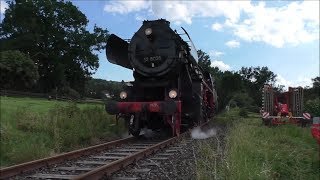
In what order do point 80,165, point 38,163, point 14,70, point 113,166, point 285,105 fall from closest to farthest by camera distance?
point 113,166 < point 38,163 < point 80,165 < point 285,105 < point 14,70

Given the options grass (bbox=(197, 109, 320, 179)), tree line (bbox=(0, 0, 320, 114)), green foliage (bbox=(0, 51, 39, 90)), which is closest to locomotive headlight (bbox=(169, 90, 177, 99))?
grass (bbox=(197, 109, 320, 179))

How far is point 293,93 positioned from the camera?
24.1 m

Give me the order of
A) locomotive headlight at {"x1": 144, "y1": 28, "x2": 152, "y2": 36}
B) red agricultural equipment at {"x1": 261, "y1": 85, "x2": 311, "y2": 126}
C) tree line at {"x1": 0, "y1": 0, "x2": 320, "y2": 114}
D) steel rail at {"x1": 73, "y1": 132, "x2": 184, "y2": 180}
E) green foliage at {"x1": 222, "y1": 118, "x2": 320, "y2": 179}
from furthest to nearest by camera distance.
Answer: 1. tree line at {"x1": 0, "y1": 0, "x2": 320, "y2": 114}
2. red agricultural equipment at {"x1": 261, "y1": 85, "x2": 311, "y2": 126}
3. locomotive headlight at {"x1": 144, "y1": 28, "x2": 152, "y2": 36}
4. steel rail at {"x1": 73, "y1": 132, "x2": 184, "y2": 180}
5. green foliage at {"x1": 222, "y1": 118, "x2": 320, "y2": 179}

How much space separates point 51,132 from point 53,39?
54.3m

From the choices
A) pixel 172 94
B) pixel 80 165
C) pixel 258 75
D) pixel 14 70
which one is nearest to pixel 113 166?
pixel 80 165

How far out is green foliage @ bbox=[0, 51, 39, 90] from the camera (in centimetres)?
4591

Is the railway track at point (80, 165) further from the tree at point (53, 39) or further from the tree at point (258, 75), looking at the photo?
the tree at point (258, 75)

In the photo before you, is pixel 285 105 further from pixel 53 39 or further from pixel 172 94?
pixel 53 39

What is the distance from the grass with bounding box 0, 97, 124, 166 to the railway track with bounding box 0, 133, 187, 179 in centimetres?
87

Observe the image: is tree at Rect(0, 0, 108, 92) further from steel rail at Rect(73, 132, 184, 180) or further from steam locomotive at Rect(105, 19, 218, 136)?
steel rail at Rect(73, 132, 184, 180)

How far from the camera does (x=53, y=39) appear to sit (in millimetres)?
64750

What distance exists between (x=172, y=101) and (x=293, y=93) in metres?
12.5

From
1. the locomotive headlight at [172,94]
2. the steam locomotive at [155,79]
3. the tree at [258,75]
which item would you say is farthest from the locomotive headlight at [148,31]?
the tree at [258,75]

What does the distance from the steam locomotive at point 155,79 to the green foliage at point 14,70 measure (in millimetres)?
32134
